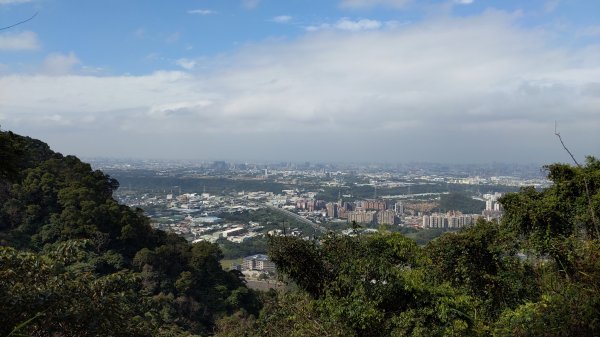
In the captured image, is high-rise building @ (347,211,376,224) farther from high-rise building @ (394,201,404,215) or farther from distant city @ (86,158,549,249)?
high-rise building @ (394,201,404,215)

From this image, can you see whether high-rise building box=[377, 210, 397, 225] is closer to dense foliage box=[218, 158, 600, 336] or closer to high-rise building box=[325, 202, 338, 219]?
high-rise building box=[325, 202, 338, 219]

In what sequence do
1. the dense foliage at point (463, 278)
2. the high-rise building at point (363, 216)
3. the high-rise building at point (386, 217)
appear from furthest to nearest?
1. the high-rise building at point (363, 216)
2. the high-rise building at point (386, 217)
3. the dense foliage at point (463, 278)

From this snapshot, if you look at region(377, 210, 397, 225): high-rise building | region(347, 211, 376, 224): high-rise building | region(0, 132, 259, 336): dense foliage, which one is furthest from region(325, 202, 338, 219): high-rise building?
region(0, 132, 259, 336): dense foliage

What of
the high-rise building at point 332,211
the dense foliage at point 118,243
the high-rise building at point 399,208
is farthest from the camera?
the high-rise building at point 399,208

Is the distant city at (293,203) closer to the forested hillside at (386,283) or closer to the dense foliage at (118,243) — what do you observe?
the dense foliage at (118,243)

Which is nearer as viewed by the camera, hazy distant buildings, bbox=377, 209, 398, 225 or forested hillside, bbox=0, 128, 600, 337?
forested hillside, bbox=0, 128, 600, 337

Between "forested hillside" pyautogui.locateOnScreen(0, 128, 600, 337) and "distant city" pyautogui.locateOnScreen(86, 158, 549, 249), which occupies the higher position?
"forested hillside" pyautogui.locateOnScreen(0, 128, 600, 337)

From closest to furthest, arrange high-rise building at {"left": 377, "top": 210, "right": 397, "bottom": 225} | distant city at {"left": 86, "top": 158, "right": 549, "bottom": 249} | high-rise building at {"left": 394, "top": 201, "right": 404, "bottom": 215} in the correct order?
distant city at {"left": 86, "top": 158, "right": 549, "bottom": 249} < high-rise building at {"left": 377, "top": 210, "right": 397, "bottom": 225} < high-rise building at {"left": 394, "top": 201, "right": 404, "bottom": 215}

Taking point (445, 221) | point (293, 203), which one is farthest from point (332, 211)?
point (445, 221)

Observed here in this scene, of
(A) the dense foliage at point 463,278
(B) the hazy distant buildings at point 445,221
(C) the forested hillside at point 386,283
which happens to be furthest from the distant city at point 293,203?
(A) the dense foliage at point 463,278

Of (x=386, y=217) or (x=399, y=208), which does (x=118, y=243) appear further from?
(x=399, y=208)

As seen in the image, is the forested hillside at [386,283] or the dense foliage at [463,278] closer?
the dense foliage at [463,278]

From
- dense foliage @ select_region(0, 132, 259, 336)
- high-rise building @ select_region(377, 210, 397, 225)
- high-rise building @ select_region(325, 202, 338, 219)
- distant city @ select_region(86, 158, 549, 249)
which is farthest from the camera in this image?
high-rise building @ select_region(325, 202, 338, 219)

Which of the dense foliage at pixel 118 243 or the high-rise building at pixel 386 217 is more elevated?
the dense foliage at pixel 118 243
